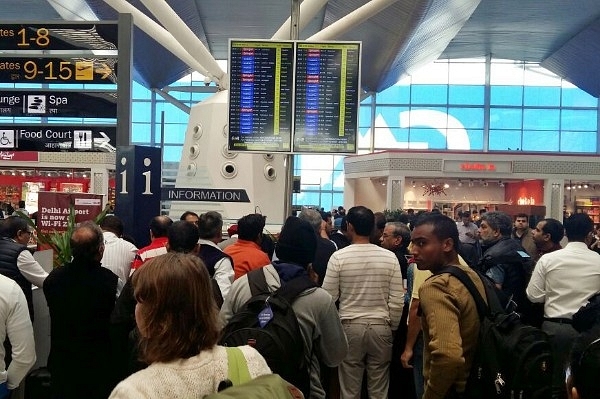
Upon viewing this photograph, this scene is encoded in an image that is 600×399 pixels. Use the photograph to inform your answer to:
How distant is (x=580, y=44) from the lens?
29.3 m

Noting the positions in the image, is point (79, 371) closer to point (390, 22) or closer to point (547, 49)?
point (390, 22)

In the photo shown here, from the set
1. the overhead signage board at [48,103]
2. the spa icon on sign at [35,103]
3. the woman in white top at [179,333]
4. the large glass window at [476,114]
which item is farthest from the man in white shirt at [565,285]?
the large glass window at [476,114]

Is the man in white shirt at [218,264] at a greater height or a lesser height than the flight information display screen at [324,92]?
lesser

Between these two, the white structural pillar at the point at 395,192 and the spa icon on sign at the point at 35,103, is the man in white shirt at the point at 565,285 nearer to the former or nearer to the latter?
the spa icon on sign at the point at 35,103

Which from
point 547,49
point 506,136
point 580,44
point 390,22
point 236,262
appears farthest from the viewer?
point 506,136

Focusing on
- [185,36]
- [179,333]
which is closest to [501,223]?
[179,333]

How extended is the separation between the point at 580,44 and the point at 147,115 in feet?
72.5

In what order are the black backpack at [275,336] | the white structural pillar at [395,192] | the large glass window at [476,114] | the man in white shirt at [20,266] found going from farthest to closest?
the large glass window at [476,114], the white structural pillar at [395,192], the man in white shirt at [20,266], the black backpack at [275,336]

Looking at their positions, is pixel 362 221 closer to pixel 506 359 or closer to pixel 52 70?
pixel 506 359

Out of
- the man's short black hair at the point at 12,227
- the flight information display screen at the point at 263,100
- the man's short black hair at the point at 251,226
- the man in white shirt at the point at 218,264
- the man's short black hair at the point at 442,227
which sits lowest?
the man in white shirt at the point at 218,264

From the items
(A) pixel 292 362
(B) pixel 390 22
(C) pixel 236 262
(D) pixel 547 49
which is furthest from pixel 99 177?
(D) pixel 547 49

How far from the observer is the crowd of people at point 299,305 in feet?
5.50

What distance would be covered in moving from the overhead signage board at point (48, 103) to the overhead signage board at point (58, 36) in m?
0.48

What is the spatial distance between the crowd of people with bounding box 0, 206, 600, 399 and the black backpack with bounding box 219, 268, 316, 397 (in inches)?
2.0
